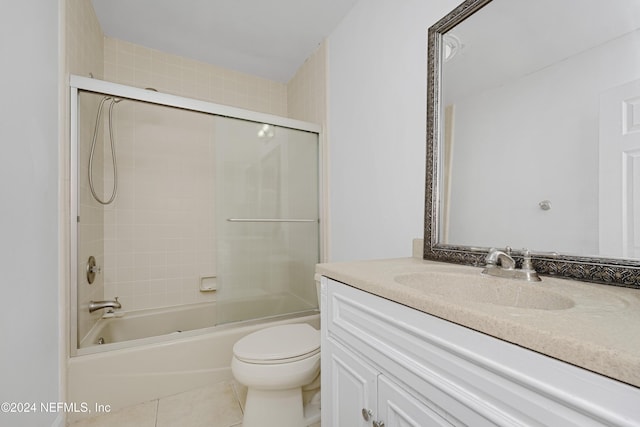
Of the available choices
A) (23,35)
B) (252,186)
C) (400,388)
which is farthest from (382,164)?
(23,35)

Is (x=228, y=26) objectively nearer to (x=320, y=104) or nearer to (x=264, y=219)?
(x=320, y=104)

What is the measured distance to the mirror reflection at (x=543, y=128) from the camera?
728mm

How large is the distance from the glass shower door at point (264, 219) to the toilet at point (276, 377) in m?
0.58

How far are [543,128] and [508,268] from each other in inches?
18.0

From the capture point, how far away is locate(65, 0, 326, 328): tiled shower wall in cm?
211

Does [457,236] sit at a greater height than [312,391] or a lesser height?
greater

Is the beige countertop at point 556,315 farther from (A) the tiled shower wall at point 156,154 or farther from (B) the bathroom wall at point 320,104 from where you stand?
(A) the tiled shower wall at point 156,154

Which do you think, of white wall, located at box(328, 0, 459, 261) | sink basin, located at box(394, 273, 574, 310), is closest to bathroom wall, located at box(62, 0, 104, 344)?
white wall, located at box(328, 0, 459, 261)

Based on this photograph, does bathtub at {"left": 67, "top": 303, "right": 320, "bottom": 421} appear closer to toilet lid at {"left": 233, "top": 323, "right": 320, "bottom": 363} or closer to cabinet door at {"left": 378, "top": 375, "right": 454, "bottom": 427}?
toilet lid at {"left": 233, "top": 323, "right": 320, "bottom": 363}

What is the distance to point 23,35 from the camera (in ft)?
3.33

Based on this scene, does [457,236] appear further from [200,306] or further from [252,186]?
[200,306]

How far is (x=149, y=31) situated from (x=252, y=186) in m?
1.38

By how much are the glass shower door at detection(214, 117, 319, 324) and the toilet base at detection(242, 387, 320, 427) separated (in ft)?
2.13

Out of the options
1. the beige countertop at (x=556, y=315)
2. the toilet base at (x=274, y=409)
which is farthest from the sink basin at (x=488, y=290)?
the toilet base at (x=274, y=409)
